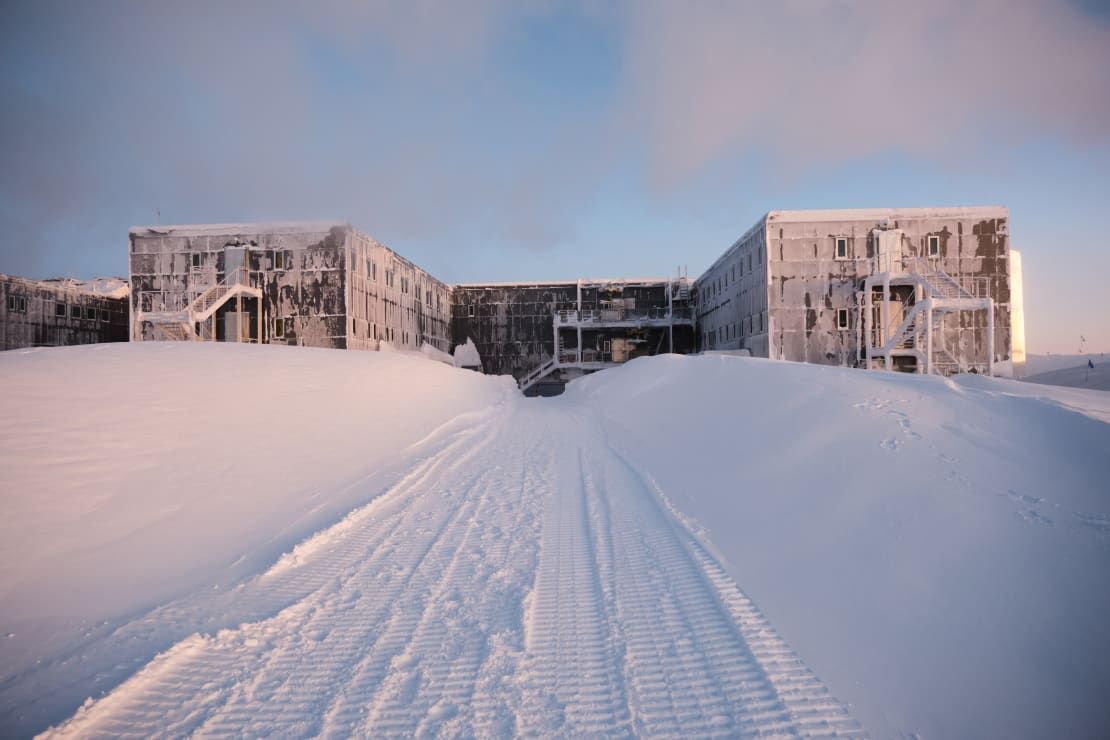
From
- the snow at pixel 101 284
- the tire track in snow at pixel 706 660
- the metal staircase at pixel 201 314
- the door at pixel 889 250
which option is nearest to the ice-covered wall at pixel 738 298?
the door at pixel 889 250

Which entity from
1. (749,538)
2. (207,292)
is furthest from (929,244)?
(207,292)

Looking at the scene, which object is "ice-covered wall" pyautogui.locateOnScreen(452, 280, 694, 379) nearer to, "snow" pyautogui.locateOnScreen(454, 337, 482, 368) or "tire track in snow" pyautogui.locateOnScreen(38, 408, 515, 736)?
"snow" pyautogui.locateOnScreen(454, 337, 482, 368)

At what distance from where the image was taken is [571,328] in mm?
38625

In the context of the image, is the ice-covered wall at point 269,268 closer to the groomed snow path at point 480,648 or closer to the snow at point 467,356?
the snow at point 467,356

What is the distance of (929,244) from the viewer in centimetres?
2508

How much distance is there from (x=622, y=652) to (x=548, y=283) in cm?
3646

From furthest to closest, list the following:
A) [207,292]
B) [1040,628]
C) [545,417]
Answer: [207,292], [545,417], [1040,628]

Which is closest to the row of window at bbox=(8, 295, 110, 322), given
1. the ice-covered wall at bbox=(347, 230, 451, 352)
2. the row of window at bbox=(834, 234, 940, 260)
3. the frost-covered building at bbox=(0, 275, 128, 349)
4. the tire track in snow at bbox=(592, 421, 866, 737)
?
the frost-covered building at bbox=(0, 275, 128, 349)

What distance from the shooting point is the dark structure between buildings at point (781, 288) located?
24422 mm

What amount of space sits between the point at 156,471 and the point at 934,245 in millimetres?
30660

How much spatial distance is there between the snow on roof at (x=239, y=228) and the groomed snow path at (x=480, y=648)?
24215 mm

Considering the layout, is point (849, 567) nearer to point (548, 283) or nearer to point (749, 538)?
point (749, 538)

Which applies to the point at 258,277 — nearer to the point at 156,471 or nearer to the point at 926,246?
the point at 156,471

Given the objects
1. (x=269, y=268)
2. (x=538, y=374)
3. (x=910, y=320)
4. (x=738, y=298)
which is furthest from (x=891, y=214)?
(x=269, y=268)
